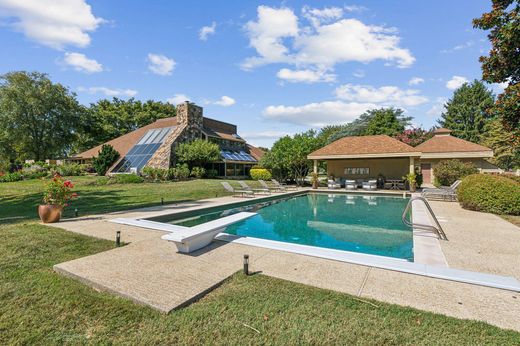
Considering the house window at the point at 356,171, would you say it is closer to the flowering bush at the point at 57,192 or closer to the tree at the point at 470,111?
the flowering bush at the point at 57,192

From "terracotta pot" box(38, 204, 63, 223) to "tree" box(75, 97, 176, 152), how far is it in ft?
119

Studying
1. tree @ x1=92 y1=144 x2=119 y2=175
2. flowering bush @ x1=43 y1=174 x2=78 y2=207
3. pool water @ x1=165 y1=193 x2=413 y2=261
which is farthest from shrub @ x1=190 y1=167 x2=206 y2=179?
flowering bush @ x1=43 y1=174 x2=78 y2=207

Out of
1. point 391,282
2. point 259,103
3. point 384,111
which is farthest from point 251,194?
point 384,111

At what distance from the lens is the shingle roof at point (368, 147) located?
18.3 meters

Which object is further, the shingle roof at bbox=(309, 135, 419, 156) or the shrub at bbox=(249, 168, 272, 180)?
the shrub at bbox=(249, 168, 272, 180)

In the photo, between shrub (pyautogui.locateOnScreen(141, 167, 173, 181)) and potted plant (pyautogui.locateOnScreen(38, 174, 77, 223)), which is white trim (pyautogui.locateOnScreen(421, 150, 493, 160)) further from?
potted plant (pyautogui.locateOnScreen(38, 174, 77, 223))

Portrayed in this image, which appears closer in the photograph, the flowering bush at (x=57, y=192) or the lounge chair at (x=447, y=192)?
the flowering bush at (x=57, y=192)

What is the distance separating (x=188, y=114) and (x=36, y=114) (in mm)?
21282

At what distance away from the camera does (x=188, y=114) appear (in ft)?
87.9

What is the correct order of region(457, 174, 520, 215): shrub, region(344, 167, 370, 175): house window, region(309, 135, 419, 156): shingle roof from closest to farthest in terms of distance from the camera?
region(457, 174, 520, 215): shrub < region(309, 135, 419, 156): shingle roof < region(344, 167, 370, 175): house window

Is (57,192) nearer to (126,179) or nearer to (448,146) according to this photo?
(126,179)

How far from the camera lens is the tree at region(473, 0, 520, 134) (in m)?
7.87

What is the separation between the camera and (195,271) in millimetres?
4031

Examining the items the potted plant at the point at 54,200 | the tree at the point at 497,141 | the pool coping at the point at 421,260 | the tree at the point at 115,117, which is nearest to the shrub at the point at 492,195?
the pool coping at the point at 421,260
